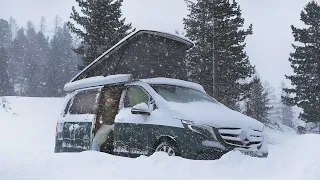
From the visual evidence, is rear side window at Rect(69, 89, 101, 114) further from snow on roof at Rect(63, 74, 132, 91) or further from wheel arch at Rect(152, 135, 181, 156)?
wheel arch at Rect(152, 135, 181, 156)

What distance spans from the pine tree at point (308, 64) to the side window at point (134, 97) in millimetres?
26719

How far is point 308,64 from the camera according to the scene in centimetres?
3291

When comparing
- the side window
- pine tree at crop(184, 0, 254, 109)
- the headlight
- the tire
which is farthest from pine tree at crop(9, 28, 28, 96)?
the headlight

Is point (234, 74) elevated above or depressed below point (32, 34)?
below

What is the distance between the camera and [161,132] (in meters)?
6.39

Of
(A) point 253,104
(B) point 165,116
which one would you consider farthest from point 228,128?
(A) point 253,104

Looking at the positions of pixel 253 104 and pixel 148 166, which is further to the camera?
pixel 253 104

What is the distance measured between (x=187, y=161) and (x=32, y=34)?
298 ft

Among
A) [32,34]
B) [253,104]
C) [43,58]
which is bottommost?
[253,104]

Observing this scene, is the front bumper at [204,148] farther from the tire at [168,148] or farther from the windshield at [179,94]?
the windshield at [179,94]

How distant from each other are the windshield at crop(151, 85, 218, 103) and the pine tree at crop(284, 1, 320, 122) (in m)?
25.7

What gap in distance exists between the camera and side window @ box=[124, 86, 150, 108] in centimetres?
733

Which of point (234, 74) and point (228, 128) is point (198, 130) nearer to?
point (228, 128)

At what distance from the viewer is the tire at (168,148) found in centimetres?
→ 613
